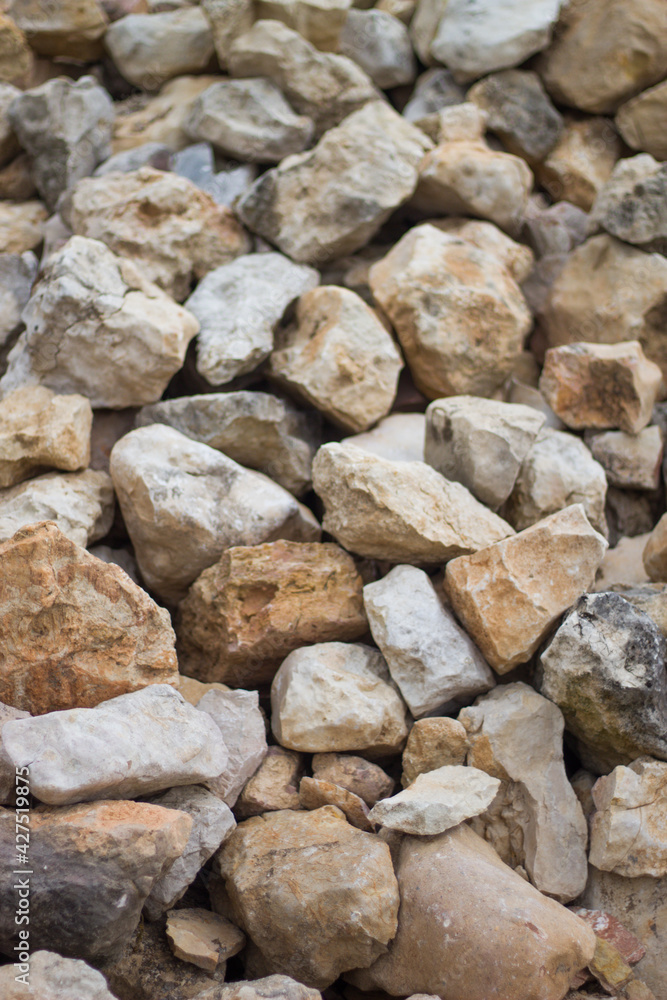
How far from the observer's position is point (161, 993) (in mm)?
1829

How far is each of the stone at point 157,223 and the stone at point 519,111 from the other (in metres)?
1.82

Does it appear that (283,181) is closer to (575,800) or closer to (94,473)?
(94,473)

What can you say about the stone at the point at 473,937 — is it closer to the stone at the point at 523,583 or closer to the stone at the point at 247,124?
the stone at the point at 523,583

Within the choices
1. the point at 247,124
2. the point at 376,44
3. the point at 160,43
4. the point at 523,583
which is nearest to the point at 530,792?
the point at 523,583

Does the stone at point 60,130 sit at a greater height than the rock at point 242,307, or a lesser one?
greater

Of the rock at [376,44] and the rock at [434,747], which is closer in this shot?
the rock at [434,747]

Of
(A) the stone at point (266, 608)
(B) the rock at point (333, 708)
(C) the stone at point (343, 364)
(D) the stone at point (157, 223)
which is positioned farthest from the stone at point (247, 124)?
(B) the rock at point (333, 708)

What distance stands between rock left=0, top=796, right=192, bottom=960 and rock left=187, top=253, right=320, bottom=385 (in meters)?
1.77

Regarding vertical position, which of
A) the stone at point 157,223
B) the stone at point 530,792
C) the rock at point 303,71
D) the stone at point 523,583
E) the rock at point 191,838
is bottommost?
the stone at point 530,792

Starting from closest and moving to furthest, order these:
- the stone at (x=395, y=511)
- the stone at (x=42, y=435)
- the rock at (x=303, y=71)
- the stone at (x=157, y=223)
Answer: the stone at (x=395, y=511) → the stone at (x=42, y=435) → the stone at (x=157, y=223) → the rock at (x=303, y=71)

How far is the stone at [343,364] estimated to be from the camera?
3.05 meters

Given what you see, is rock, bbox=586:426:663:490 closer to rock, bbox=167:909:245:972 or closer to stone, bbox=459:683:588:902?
stone, bbox=459:683:588:902

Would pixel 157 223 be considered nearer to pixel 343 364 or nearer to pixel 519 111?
pixel 343 364

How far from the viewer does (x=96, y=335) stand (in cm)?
282
